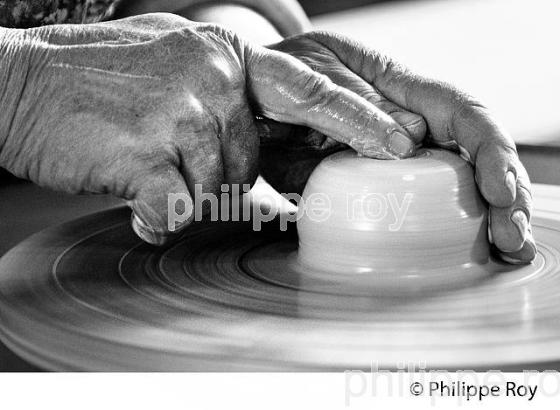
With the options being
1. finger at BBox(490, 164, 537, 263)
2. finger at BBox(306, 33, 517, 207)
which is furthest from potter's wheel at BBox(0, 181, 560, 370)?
finger at BBox(306, 33, 517, 207)

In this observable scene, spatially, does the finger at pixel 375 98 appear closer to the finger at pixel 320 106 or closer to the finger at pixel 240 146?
the finger at pixel 320 106

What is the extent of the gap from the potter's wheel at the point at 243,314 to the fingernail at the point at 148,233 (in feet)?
0.11

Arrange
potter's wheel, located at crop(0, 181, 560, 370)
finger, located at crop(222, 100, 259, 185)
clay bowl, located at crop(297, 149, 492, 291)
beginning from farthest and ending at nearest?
finger, located at crop(222, 100, 259, 185)
clay bowl, located at crop(297, 149, 492, 291)
potter's wheel, located at crop(0, 181, 560, 370)

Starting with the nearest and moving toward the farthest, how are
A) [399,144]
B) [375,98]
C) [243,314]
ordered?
[243,314], [399,144], [375,98]

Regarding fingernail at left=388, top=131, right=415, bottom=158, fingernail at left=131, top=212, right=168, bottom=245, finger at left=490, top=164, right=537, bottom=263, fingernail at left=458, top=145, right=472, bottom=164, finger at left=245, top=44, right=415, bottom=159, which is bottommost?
fingernail at left=131, top=212, right=168, bottom=245

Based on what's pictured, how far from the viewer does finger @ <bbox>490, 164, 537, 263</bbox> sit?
1041 millimetres

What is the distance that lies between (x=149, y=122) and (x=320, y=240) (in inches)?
11.3

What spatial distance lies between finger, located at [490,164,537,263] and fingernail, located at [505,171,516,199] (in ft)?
0.07

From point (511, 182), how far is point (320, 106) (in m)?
0.28

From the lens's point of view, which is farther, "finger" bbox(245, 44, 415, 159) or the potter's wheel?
"finger" bbox(245, 44, 415, 159)

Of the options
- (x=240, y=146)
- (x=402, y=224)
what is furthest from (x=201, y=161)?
(x=402, y=224)

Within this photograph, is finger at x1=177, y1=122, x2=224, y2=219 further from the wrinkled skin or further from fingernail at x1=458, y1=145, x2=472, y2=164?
fingernail at x1=458, y1=145, x2=472, y2=164

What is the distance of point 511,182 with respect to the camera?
40.8 inches

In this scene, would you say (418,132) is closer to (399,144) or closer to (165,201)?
(399,144)
